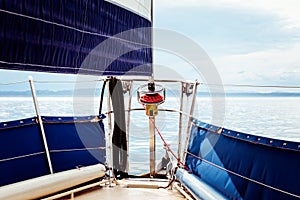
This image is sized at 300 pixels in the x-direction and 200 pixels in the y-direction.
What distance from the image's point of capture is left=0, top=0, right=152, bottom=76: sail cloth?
80cm

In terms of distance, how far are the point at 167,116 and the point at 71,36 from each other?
6.87 feet

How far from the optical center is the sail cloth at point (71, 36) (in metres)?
0.80

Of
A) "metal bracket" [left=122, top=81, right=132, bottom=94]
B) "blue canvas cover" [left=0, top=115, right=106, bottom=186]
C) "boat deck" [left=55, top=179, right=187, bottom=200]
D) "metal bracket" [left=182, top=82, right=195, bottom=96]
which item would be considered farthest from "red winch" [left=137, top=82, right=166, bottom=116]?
"boat deck" [left=55, top=179, right=187, bottom=200]

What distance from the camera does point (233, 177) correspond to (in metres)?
1.51

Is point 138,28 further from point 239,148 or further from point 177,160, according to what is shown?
point 177,160

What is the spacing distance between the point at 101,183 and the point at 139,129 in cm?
87

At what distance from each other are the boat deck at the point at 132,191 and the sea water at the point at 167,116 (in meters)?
0.43

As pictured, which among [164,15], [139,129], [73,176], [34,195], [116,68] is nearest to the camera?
[116,68]

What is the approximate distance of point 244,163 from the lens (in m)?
1.45

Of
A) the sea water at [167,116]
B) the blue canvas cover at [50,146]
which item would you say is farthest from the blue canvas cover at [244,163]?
the blue canvas cover at [50,146]

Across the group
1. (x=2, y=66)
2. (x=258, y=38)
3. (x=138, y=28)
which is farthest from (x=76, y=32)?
(x=258, y=38)

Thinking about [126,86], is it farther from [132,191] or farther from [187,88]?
[132,191]

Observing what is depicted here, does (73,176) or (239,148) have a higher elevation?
(239,148)

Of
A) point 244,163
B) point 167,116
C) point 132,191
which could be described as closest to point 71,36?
point 244,163
